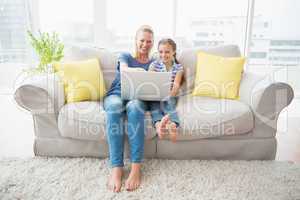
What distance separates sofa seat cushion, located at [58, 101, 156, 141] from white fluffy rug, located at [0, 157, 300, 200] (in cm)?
21

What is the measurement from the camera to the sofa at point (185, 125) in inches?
72.4

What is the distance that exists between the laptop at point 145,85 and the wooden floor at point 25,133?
0.94 meters

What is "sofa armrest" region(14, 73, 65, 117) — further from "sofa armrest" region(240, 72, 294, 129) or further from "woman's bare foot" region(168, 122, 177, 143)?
"sofa armrest" region(240, 72, 294, 129)

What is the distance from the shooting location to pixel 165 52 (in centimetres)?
212

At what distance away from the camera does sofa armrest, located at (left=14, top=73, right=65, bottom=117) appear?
1823 mm

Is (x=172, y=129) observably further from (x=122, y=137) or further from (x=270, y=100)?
(x=270, y=100)

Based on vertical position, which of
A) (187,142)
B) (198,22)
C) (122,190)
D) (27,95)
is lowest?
(122,190)

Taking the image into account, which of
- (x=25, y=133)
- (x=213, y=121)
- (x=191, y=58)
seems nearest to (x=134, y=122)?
(x=213, y=121)

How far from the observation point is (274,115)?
1.92m

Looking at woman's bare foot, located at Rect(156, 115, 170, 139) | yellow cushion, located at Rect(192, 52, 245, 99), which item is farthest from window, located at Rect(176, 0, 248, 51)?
woman's bare foot, located at Rect(156, 115, 170, 139)

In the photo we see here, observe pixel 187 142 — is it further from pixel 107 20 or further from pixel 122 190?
pixel 107 20

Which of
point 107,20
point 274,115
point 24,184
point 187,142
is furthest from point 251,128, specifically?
point 107,20

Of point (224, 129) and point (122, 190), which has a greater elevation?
point (224, 129)

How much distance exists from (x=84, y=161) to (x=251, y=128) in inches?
46.8
